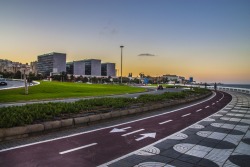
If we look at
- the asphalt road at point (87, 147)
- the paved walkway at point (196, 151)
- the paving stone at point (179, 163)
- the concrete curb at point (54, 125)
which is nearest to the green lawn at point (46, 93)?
the concrete curb at point (54, 125)

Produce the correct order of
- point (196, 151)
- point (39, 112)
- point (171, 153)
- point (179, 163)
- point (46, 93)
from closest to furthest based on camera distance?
point (179, 163) < point (171, 153) < point (196, 151) < point (39, 112) < point (46, 93)

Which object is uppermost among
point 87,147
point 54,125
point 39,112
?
→ point 39,112

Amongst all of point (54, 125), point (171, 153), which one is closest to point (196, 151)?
point (171, 153)

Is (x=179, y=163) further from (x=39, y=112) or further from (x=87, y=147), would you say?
(x=39, y=112)

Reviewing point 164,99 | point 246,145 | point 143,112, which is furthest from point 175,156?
point 164,99

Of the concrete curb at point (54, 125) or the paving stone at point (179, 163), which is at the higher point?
the concrete curb at point (54, 125)

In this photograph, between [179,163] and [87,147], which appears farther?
[87,147]

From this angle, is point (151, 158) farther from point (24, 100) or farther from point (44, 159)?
point (24, 100)

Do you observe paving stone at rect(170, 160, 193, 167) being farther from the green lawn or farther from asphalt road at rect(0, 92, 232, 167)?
the green lawn

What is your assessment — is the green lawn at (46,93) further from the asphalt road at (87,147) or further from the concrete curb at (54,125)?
the asphalt road at (87,147)

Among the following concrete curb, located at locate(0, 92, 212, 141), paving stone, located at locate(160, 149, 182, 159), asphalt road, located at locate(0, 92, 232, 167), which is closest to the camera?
asphalt road, located at locate(0, 92, 232, 167)

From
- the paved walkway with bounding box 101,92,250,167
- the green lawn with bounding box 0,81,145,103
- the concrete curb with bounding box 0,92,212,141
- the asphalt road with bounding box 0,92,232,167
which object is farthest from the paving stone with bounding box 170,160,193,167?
the green lawn with bounding box 0,81,145,103

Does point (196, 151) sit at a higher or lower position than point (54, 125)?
lower

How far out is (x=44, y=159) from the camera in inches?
269
